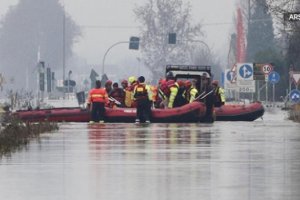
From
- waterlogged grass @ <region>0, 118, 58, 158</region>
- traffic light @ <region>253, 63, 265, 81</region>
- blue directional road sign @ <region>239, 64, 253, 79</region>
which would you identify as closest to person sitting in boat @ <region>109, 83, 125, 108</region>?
waterlogged grass @ <region>0, 118, 58, 158</region>

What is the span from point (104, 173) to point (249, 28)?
129 meters

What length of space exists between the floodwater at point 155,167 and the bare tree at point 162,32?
121 meters

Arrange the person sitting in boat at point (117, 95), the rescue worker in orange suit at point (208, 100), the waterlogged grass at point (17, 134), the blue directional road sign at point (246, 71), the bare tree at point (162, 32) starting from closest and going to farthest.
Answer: the waterlogged grass at point (17, 134)
the rescue worker in orange suit at point (208, 100)
the person sitting in boat at point (117, 95)
the blue directional road sign at point (246, 71)
the bare tree at point (162, 32)

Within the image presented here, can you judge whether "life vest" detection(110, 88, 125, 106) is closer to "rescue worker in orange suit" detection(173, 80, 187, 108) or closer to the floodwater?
"rescue worker in orange suit" detection(173, 80, 187, 108)

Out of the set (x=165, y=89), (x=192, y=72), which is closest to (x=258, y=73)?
(x=192, y=72)

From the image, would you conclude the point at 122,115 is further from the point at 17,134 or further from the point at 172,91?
the point at 17,134

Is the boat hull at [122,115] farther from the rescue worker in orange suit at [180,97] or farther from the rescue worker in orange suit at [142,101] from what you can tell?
the rescue worker in orange suit at [180,97]

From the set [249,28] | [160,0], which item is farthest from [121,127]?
[160,0]

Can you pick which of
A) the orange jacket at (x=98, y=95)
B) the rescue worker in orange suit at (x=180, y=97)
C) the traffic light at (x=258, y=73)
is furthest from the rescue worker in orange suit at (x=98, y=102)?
the traffic light at (x=258, y=73)

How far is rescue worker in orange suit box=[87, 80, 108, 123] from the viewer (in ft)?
140

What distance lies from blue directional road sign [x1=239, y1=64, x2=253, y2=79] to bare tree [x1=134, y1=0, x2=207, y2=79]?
94218 millimetres

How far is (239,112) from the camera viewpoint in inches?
1870

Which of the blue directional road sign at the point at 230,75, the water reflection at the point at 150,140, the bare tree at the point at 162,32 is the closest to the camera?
the water reflection at the point at 150,140

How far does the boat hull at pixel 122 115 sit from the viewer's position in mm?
43562
